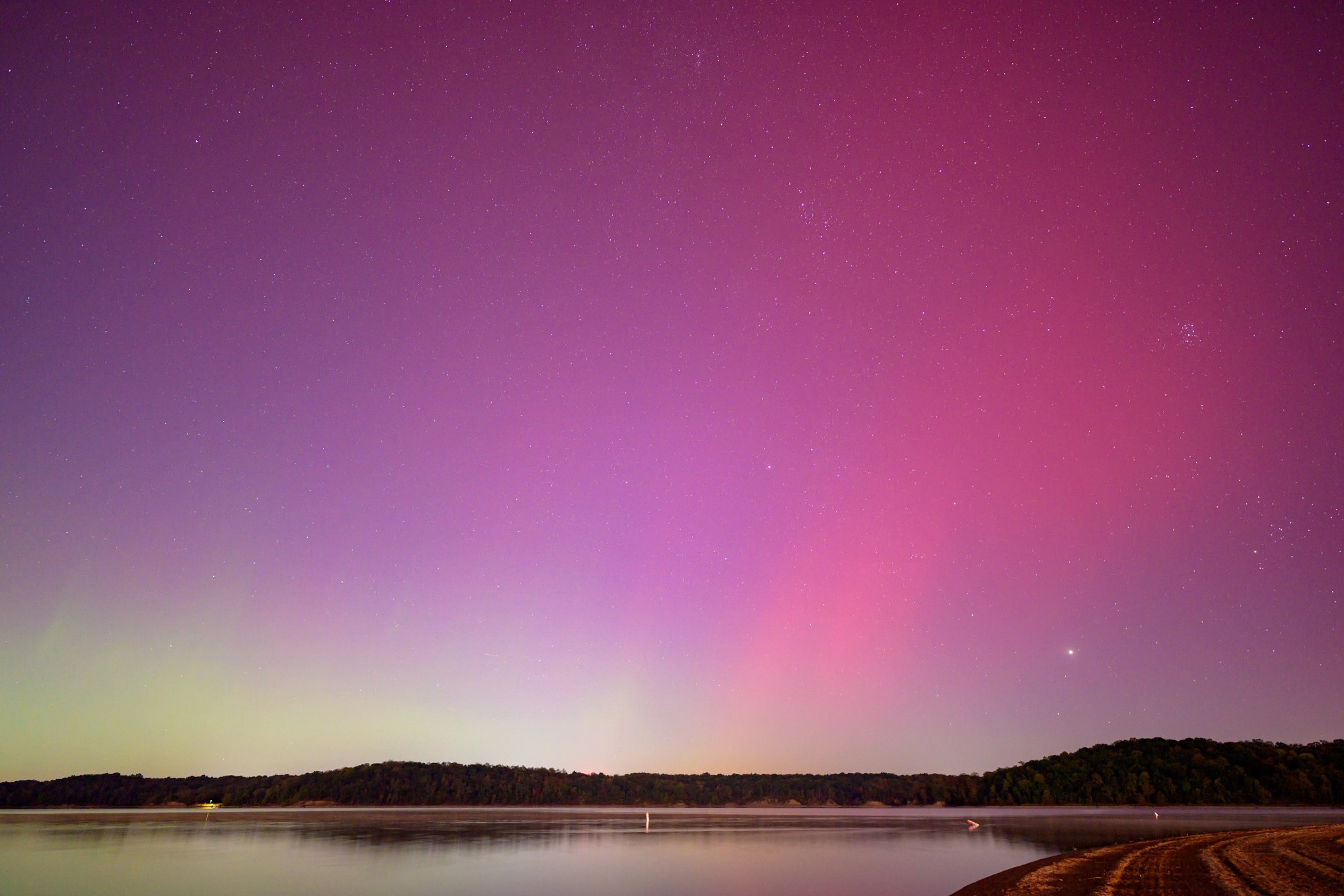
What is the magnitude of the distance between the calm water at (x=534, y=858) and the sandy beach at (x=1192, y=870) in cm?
441

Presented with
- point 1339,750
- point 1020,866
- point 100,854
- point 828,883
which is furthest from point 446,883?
point 1339,750

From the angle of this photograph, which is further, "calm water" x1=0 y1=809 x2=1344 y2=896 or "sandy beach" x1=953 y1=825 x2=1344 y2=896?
"calm water" x1=0 y1=809 x2=1344 y2=896

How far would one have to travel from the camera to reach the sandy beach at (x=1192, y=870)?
89.2 feet

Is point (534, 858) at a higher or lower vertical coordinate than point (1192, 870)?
lower

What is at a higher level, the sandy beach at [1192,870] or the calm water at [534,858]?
the sandy beach at [1192,870]

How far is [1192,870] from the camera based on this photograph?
108 feet

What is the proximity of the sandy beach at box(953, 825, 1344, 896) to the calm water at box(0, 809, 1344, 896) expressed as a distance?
14.5 ft

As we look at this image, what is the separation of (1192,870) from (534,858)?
1611 inches

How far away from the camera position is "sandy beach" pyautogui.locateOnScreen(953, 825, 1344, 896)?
27203 millimetres

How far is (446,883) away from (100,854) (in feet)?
121

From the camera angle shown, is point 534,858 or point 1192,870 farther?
point 534,858

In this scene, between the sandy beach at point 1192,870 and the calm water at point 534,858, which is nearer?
the sandy beach at point 1192,870

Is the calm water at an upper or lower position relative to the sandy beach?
lower

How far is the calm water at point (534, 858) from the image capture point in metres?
41.1
